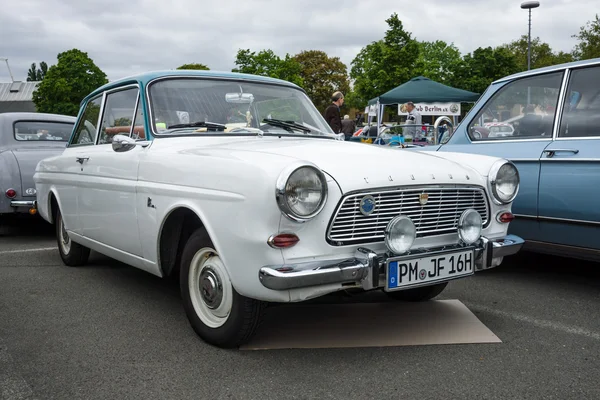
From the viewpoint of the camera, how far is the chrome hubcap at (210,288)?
317 centimetres

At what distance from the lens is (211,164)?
10.3 feet

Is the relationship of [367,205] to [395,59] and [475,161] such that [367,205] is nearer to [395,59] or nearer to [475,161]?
[475,161]

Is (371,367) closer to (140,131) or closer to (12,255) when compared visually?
(140,131)

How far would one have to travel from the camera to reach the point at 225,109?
13.7ft

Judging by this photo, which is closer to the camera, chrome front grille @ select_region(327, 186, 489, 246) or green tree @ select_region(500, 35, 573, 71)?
chrome front grille @ select_region(327, 186, 489, 246)

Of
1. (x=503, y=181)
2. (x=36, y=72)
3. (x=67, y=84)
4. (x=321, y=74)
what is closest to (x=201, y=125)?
(x=503, y=181)

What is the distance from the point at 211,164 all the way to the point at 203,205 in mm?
226

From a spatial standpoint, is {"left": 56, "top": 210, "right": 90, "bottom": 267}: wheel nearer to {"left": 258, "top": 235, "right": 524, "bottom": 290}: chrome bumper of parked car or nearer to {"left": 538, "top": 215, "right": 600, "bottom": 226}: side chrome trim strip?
{"left": 258, "top": 235, "right": 524, "bottom": 290}: chrome bumper of parked car

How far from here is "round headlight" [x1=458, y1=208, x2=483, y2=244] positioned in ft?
10.8

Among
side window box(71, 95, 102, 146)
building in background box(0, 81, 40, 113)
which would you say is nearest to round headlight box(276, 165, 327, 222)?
side window box(71, 95, 102, 146)

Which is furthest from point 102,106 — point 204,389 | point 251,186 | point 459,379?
point 459,379

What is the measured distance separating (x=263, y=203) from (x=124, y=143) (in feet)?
5.26

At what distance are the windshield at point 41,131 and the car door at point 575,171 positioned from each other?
6.15 m

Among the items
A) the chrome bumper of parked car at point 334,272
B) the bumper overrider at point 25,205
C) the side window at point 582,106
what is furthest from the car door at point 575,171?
the bumper overrider at point 25,205
